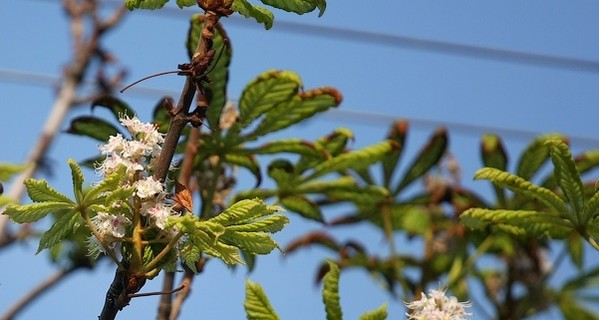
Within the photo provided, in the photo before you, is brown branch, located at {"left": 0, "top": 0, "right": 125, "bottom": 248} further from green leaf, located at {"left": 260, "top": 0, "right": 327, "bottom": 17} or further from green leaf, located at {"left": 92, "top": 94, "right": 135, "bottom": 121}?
green leaf, located at {"left": 260, "top": 0, "right": 327, "bottom": 17}

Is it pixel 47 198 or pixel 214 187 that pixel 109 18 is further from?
pixel 47 198

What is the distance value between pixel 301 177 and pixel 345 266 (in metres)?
0.66

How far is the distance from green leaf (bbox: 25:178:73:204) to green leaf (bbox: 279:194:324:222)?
0.67 m

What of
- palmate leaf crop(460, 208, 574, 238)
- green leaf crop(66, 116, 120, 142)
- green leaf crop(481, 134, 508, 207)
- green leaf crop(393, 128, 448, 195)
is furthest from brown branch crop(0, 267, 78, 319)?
palmate leaf crop(460, 208, 574, 238)

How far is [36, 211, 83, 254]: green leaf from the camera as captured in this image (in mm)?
918

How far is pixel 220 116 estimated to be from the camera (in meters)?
1.51

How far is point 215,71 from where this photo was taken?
1.42m

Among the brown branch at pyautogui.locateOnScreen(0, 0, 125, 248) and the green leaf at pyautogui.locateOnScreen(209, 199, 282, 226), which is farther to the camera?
the brown branch at pyautogui.locateOnScreen(0, 0, 125, 248)

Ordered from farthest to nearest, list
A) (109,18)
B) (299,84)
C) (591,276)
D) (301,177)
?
(109,18), (591,276), (301,177), (299,84)

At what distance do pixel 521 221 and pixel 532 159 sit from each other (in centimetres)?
57

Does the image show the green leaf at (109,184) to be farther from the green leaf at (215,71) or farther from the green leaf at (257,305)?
the green leaf at (215,71)

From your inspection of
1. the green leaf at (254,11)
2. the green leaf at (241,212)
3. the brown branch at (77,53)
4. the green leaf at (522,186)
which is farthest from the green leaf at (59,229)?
the brown branch at (77,53)

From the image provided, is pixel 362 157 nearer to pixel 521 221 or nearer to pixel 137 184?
pixel 521 221

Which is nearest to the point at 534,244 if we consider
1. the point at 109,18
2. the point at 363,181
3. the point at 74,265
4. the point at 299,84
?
the point at 363,181
